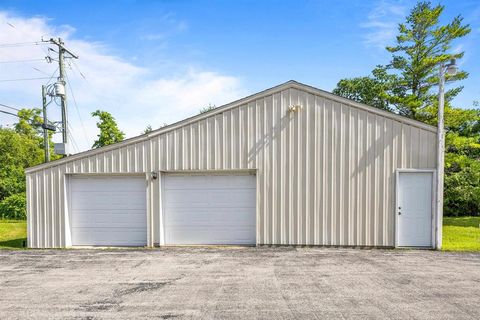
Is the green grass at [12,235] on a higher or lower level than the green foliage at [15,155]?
lower

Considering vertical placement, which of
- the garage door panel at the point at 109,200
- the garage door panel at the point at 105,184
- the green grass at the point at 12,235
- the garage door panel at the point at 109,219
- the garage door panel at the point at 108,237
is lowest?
the green grass at the point at 12,235

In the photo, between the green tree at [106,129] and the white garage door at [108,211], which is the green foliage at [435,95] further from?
the green tree at [106,129]

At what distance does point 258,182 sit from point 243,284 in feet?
11.3

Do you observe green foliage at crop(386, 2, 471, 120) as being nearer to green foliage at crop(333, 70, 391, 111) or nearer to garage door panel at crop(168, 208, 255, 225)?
green foliage at crop(333, 70, 391, 111)

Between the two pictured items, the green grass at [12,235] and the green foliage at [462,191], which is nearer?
the green grass at [12,235]

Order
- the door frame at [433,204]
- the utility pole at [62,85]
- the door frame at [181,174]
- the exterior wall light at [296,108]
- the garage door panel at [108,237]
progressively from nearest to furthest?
the door frame at [433,204] → the exterior wall light at [296,108] → the door frame at [181,174] → the garage door panel at [108,237] → the utility pole at [62,85]

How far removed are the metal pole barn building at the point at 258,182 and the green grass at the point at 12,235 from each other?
2.90 ft

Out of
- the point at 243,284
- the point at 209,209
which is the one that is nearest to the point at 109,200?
the point at 209,209

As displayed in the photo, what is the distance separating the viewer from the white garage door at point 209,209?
8523 millimetres

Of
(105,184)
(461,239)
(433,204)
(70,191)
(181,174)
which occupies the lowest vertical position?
(461,239)

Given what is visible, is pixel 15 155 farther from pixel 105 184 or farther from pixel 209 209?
pixel 209 209

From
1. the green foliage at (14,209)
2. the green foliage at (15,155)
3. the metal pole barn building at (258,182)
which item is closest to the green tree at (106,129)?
the green foliage at (15,155)

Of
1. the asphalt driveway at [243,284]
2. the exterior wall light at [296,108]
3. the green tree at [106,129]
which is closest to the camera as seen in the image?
the asphalt driveway at [243,284]

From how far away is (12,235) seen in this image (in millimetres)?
10438
